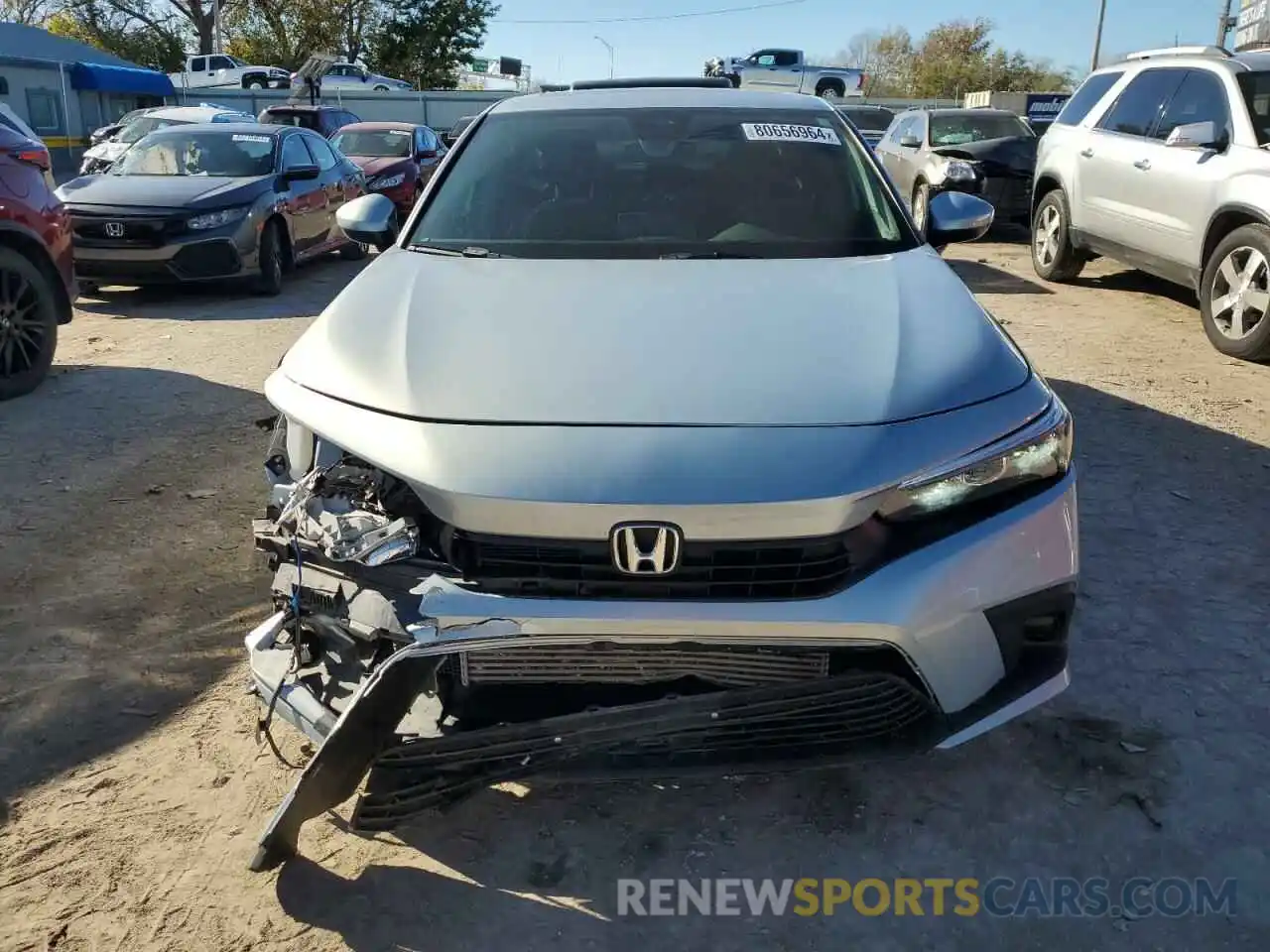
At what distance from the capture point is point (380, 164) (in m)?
13.9

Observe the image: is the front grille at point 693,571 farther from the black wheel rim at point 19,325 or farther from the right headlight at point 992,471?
the black wheel rim at point 19,325

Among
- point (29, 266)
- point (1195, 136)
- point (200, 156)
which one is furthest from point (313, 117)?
point (1195, 136)

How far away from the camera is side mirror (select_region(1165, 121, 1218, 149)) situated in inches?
266

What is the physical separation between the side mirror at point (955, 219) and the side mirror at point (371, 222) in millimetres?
2015

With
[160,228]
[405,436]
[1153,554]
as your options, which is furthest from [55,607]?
[160,228]

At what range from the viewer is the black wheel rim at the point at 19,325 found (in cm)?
593

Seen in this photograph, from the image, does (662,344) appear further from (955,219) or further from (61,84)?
(61,84)

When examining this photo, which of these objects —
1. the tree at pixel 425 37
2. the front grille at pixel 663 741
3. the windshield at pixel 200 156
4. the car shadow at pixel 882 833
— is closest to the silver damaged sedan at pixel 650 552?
the front grille at pixel 663 741

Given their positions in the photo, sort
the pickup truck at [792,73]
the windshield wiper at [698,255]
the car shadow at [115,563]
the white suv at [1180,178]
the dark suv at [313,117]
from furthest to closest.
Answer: the pickup truck at [792,73]
the dark suv at [313,117]
the white suv at [1180,178]
the windshield wiper at [698,255]
the car shadow at [115,563]

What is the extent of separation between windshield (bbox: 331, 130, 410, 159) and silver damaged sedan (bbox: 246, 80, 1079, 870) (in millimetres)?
13001

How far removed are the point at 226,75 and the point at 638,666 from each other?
39.0m

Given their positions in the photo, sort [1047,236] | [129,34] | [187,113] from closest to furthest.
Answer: [1047,236], [187,113], [129,34]

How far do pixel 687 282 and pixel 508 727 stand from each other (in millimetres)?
1366

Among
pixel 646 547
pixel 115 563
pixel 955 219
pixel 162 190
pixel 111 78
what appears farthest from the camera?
pixel 111 78
